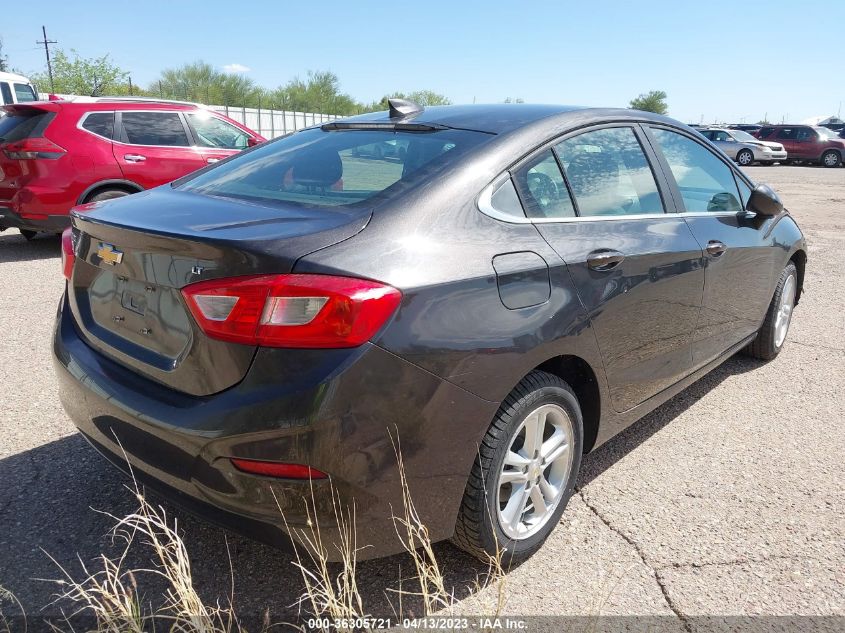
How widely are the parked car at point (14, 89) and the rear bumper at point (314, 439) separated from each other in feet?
61.9

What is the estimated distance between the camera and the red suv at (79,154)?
23.7 feet

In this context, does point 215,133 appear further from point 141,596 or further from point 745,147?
point 745,147

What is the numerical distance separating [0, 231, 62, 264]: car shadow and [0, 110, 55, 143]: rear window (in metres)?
1.25

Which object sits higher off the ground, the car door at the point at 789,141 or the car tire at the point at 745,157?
the car door at the point at 789,141

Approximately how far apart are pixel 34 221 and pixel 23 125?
1.02 metres

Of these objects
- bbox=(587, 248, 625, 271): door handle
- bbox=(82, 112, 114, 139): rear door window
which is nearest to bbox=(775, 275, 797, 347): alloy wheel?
bbox=(587, 248, 625, 271): door handle

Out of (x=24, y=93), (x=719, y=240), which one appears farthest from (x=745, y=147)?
(x=719, y=240)

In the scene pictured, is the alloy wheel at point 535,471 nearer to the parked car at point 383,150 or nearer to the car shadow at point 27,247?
the parked car at point 383,150

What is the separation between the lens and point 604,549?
2.62 m

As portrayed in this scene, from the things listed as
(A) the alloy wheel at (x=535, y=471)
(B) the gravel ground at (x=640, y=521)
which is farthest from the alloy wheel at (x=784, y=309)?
(A) the alloy wheel at (x=535, y=471)

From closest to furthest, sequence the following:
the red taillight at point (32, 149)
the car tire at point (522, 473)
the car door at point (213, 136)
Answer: the car tire at point (522, 473) < the red taillight at point (32, 149) < the car door at point (213, 136)

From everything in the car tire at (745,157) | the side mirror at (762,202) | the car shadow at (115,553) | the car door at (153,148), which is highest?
the side mirror at (762,202)

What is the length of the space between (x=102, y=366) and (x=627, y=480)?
2245mm

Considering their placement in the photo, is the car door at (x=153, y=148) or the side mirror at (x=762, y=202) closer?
the side mirror at (x=762, y=202)
